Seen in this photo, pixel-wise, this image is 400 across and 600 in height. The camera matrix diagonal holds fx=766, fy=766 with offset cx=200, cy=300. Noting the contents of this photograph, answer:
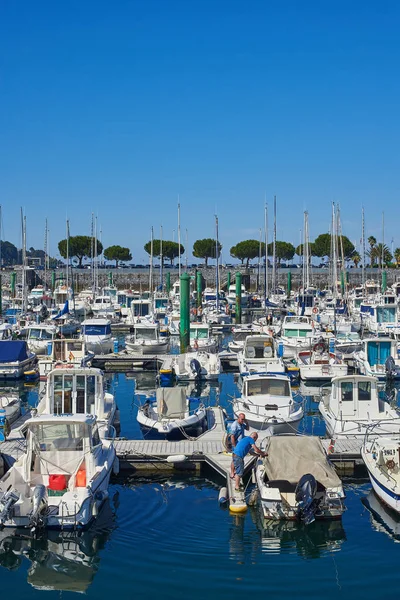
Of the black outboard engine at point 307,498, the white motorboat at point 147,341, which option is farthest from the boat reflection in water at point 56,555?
the white motorboat at point 147,341

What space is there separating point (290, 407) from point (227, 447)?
4.04m

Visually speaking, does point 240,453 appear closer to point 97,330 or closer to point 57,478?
point 57,478

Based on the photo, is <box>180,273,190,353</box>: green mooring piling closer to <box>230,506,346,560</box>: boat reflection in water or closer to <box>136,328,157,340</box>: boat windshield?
<box>136,328,157,340</box>: boat windshield

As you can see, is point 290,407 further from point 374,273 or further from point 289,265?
point 289,265

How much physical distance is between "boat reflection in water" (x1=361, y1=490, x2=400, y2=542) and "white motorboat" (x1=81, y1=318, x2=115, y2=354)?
2690cm

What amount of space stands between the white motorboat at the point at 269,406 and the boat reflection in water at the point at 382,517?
16.1 ft

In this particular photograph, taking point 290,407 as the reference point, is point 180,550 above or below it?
below

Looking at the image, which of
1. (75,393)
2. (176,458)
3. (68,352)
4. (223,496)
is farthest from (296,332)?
(223,496)

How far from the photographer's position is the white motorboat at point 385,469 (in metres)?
17.5

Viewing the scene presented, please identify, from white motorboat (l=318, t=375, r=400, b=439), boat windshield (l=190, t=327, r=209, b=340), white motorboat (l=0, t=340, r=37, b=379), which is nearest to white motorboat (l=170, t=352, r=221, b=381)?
white motorboat (l=0, t=340, r=37, b=379)

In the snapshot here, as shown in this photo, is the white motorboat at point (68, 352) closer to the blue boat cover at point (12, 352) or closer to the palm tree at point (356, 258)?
the blue boat cover at point (12, 352)

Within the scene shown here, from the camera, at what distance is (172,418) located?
24641 mm

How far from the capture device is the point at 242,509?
17.8 m

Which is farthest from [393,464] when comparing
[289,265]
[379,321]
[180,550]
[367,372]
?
[289,265]
